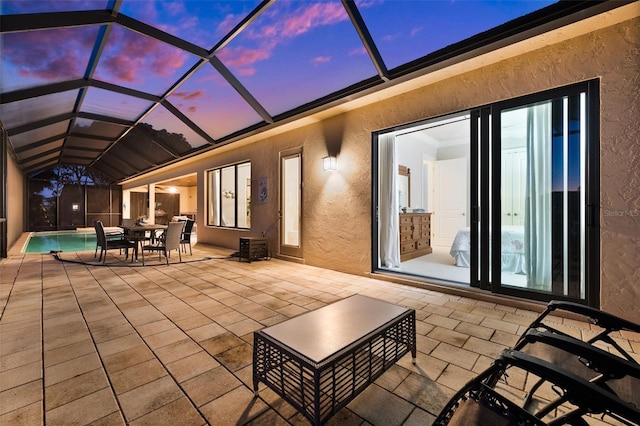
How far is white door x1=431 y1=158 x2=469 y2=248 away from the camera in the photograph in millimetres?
7695

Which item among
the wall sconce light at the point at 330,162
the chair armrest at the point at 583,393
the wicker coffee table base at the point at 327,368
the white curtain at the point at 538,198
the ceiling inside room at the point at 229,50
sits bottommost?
the wicker coffee table base at the point at 327,368

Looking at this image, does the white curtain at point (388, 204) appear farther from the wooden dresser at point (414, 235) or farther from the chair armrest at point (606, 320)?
the chair armrest at point (606, 320)

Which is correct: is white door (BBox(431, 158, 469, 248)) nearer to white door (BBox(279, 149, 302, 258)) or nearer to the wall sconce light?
white door (BBox(279, 149, 302, 258))

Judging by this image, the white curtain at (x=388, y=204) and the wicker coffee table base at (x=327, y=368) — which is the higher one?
the white curtain at (x=388, y=204)

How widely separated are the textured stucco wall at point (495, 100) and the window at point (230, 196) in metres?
1.73

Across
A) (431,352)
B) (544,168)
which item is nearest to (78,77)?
(431,352)

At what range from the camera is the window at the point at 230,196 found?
746 centimetres

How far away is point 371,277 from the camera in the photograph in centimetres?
438

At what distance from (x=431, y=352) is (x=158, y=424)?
1796mm

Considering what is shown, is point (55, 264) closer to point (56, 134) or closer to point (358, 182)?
point (56, 134)

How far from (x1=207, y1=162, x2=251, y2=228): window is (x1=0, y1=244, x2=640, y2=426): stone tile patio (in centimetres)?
353

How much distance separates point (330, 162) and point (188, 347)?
11.4 ft

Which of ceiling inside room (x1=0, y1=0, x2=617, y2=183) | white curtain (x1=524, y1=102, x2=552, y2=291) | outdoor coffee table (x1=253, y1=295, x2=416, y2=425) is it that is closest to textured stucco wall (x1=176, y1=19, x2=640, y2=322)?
white curtain (x1=524, y1=102, x2=552, y2=291)

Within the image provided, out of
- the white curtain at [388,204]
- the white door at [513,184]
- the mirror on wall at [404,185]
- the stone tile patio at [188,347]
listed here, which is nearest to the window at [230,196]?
the stone tile patio at [188,347]
